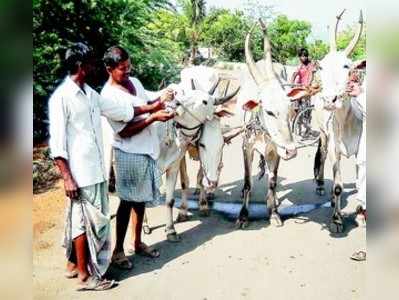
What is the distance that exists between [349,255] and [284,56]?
16.9 metres

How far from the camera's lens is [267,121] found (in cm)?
497

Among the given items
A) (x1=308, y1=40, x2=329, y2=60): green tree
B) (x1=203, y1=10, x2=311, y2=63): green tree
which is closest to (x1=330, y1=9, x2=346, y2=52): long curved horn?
(x1=203, y1=10, x2=311, y2=63): green tree

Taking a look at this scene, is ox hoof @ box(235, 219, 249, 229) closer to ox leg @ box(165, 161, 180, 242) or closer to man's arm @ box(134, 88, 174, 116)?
ox leg @ box(165, 161, 180, 242)

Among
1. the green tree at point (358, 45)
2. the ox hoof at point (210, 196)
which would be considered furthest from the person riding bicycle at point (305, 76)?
Answer: the ox hoof at point (210, 196)

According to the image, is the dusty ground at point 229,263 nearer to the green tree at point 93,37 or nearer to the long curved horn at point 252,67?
the long curved horn at point 252,67

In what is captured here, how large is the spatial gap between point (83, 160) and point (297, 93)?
2.15m

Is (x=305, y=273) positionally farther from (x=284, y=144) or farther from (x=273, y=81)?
(x=273, y=81)

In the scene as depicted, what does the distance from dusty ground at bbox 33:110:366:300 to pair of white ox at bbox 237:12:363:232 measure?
0.97ft

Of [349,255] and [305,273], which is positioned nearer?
[305,273]

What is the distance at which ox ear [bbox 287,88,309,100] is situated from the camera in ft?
15.9

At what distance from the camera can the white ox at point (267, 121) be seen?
4852 millimetres

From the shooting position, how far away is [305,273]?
436 centimetres

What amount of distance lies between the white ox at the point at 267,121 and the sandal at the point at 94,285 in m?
1.82
